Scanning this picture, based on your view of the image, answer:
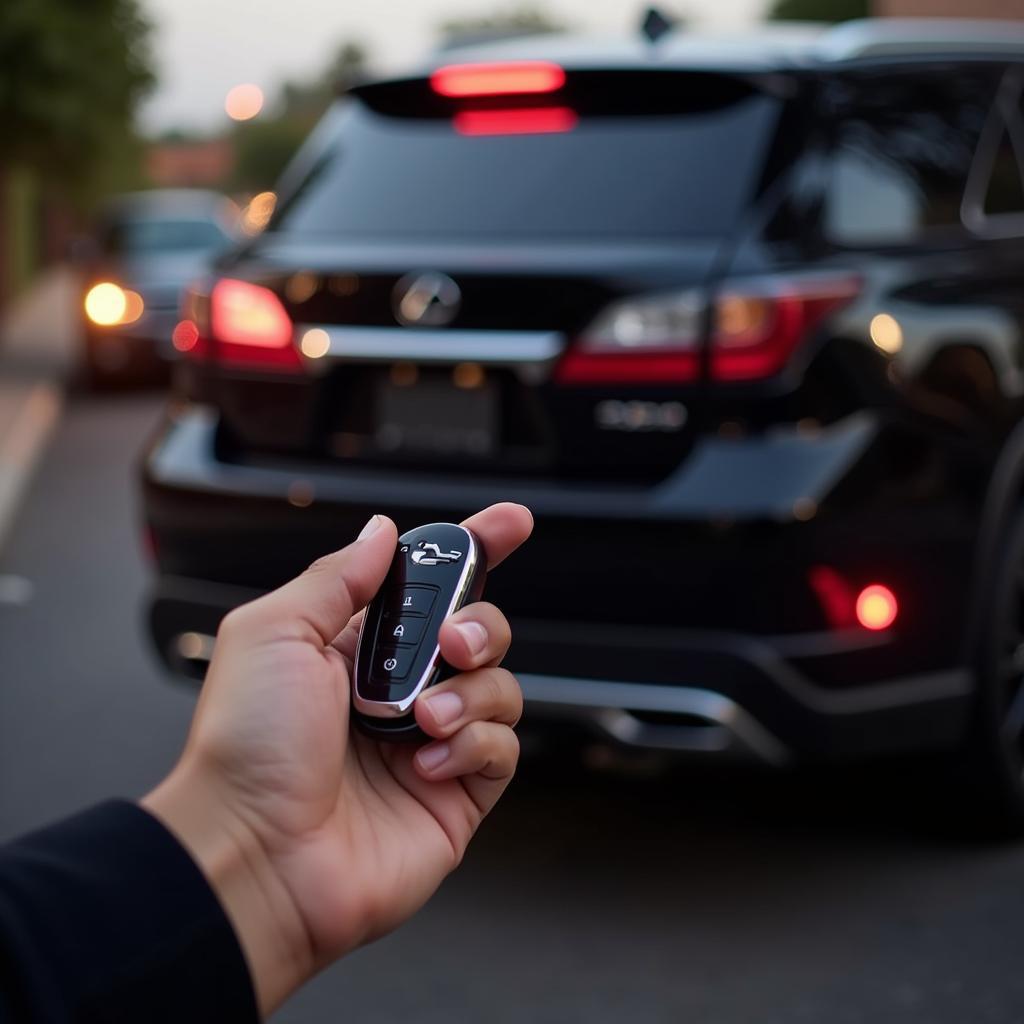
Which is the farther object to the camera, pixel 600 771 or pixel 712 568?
pixel 600 771

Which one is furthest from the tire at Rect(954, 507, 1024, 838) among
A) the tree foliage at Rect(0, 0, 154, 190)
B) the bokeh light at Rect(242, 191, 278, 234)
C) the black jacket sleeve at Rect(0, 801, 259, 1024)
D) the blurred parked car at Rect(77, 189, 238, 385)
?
the tree foliage at Rect(0, 0, 154, 190)

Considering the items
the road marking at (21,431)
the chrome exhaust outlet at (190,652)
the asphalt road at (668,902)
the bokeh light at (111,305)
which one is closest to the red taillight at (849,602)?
the asphalt road at (668,902)

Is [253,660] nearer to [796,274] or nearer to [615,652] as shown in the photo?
[615,652]

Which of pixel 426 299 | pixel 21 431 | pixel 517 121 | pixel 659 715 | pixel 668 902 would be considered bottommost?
pixel 21 431

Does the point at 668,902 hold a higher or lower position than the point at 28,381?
higher

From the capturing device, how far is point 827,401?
3.75m

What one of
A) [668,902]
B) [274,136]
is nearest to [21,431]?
[668,902]

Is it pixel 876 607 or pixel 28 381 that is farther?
pixel 28 381

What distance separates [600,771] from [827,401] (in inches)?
58.0

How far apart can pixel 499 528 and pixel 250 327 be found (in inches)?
98.4

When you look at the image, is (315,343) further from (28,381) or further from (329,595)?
(28,381)

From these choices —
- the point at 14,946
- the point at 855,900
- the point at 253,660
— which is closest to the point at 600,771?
the point at 855,900

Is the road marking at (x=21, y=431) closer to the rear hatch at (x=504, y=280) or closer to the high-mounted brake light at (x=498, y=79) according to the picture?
the rear hatch at (x=504, y=280)

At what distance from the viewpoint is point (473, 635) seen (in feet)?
5.97
